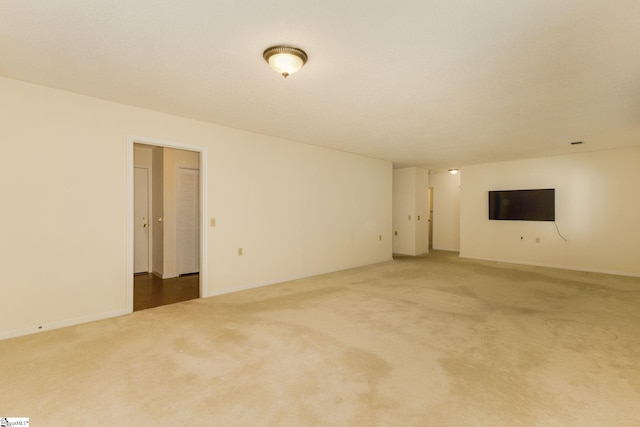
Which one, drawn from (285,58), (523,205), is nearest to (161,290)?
(285,58)

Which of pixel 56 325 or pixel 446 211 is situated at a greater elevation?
pixel 446 211

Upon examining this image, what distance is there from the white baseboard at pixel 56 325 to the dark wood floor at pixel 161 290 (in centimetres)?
30

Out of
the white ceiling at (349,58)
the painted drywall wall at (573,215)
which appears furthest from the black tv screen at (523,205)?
the white ceiling at (349,58)

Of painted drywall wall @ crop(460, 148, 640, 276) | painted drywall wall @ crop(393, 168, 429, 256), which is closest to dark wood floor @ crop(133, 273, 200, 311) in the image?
painted drywall wall @ crop(393, 168, 429, 256)

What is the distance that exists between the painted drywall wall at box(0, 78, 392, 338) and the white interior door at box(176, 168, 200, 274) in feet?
5.60

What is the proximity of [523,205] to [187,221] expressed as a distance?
23.2 feet

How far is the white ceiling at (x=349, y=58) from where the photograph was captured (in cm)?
188

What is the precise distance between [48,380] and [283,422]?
68.2 inches

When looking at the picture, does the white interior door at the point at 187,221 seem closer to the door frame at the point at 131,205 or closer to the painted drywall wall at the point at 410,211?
the door frame at the point at 131,205

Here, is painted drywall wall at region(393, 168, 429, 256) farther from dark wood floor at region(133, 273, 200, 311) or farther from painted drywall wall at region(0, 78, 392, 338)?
dark wood floor at region(133, 273, 200, 311)

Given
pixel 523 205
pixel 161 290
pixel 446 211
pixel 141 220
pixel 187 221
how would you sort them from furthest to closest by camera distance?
pixel 446 211, pixel 523 205, pixel 141 220, pixel 187 221, pixel 161 290

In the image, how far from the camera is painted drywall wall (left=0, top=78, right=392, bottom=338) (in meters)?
2.94

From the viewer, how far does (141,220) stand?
590cm

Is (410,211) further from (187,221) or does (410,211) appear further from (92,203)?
(92,203)
